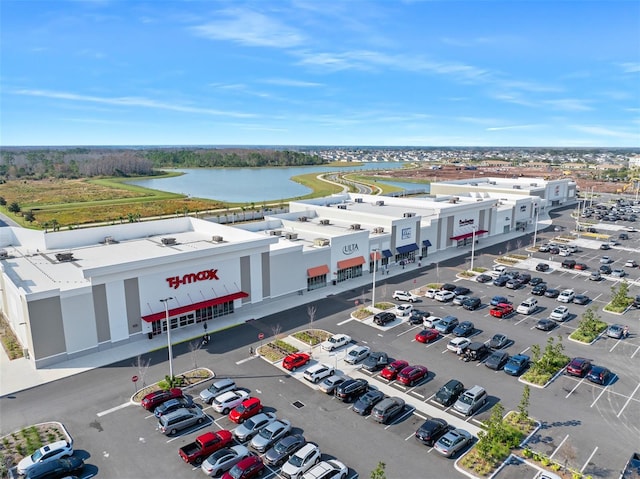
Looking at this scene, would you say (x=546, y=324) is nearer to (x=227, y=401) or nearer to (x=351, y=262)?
(x=351, y=262)

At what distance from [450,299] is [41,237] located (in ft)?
145

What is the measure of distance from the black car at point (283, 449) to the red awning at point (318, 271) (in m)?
25.2

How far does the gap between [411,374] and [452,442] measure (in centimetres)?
716

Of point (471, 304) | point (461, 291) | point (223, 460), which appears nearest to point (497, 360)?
point (471, 304)

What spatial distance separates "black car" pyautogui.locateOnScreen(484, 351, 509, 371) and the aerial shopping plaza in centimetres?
1672

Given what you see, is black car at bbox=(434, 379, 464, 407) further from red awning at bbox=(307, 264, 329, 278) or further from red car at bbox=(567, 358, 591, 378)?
red awning at bbox=(307, 264, 329, 278)

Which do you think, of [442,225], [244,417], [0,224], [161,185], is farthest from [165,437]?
[161,185]

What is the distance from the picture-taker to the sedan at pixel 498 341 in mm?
35656

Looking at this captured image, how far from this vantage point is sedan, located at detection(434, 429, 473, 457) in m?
23.1

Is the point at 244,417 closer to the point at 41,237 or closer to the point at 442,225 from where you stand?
the point at 41,237

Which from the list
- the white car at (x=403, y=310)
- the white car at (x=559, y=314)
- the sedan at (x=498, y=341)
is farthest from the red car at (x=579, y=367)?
the white car at (x=403, y=310)

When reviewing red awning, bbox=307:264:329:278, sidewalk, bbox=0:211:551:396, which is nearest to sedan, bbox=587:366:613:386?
sidewalk, bbox=0:211:551:396

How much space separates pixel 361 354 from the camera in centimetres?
3381

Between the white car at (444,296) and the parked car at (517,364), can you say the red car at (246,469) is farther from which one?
the white car at (444,296)
